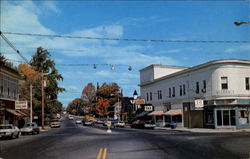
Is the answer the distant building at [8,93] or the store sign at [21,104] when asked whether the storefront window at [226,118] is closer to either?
the store sign at [21,104]

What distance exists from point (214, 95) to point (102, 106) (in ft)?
256

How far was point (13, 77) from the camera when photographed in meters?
48.0

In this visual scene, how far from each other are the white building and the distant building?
2519 cm

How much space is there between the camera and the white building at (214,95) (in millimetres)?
42031

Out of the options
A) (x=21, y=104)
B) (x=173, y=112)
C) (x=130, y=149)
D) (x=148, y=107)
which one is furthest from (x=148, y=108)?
(x=130, y=149)

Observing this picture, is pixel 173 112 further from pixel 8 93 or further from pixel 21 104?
pixel 8 93

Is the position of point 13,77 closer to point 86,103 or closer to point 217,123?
point 217,123

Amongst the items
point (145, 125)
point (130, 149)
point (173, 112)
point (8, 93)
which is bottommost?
point (145, 125)

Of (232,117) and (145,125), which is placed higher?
(232,117)

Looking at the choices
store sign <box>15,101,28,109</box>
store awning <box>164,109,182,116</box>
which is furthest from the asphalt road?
store awning <box>164,109,182,116</box>

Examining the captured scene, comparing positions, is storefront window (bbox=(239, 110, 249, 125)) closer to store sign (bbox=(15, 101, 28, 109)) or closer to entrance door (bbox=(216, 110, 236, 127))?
entrance door (bbox=(216, 110, 236, 127))

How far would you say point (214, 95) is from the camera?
4281 cm

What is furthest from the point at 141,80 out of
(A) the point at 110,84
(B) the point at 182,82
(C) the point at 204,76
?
(A) the point at 110,84

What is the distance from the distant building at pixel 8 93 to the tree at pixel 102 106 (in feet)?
220
